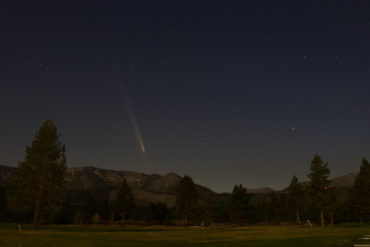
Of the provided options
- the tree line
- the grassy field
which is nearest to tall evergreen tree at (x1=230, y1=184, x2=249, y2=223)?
the tree line

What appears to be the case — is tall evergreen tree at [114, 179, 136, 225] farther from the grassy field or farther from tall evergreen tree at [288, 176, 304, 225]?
the grassy field

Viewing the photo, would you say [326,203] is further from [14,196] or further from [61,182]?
[14,196]

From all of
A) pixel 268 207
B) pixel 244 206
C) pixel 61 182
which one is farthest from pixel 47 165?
pixel 268 207

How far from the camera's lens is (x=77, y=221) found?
121250mm

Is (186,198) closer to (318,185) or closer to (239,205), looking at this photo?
(239,205)

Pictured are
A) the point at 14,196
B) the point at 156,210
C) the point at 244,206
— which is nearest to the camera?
the point at 14,196

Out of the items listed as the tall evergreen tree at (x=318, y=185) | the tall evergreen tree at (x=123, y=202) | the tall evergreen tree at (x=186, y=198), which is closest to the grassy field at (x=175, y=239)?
the tall evergreen tree at (x=318, y=185)

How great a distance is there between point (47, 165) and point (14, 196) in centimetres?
683

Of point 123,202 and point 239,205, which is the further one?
point 239,205

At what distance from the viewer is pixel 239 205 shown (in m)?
114

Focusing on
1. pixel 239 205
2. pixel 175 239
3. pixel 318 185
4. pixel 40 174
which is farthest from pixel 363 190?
pixel 40 174

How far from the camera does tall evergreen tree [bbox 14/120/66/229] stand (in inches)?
1972

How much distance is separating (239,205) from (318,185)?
39843 mm

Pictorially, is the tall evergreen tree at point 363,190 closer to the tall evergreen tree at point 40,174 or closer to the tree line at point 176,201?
the tree line at point 176,201
